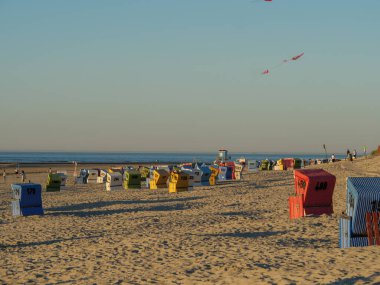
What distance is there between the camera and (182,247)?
43.7 feet

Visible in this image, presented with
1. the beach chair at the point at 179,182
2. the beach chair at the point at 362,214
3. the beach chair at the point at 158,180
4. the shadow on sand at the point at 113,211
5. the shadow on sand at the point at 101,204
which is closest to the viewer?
the beach chair at the point at 362,214

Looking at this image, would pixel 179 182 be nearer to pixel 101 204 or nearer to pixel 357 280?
pixel 101 204

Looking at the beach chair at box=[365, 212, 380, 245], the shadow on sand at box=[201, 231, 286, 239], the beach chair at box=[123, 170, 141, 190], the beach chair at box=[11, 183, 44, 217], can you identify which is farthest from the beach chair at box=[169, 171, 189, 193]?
the beach chair at box=[365, 212, 380, 245]

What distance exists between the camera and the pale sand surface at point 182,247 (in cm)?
1018

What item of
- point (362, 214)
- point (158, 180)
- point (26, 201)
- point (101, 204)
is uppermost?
point (362, 214)

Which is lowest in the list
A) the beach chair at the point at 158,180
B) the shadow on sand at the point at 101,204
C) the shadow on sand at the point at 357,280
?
the shadow on sand at the point at 101,204

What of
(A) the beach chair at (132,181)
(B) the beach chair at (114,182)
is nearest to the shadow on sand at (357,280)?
(A) the beach chair at (132,181)

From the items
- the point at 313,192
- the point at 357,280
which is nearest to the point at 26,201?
the point at 313,192

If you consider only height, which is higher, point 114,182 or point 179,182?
point 179,182

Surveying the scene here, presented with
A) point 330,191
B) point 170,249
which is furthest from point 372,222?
point 330,191

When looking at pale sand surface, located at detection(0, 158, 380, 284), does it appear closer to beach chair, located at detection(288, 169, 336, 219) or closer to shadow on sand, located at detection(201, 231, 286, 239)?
shadow on sand, located at detection(201, 231, 286, 239)

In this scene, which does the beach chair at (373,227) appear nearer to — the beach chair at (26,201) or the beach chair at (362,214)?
the beach chair at (362,214)

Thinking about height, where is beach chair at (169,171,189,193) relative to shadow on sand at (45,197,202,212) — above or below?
above

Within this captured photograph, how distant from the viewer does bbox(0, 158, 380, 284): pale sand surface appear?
33.4 ft
